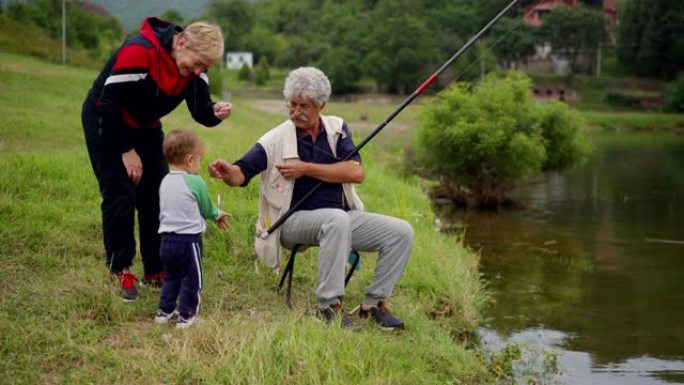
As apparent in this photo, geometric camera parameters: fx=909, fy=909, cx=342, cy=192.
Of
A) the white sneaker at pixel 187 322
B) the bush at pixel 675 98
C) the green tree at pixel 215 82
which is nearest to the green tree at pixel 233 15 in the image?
the bush at pixel 675 98

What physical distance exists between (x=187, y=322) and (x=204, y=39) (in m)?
1.77

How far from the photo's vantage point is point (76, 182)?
9.03 metres

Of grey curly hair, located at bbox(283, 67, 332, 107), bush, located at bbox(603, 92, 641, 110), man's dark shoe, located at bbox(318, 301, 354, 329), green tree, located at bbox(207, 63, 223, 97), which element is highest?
grey curly hair, located at bbox(283, 67, 332, 107)

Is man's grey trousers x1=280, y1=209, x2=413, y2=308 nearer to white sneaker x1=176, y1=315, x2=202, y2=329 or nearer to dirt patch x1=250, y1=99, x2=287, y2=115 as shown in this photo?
white sneaker x1=176, y1=315, x2=202, y2=329

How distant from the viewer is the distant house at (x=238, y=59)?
325 feet

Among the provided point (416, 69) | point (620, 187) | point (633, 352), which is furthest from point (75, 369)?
point (416, 69)

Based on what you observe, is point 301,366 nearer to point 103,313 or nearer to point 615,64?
point 103,313

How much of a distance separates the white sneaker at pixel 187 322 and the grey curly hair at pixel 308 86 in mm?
1567

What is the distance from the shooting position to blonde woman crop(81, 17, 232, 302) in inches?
228

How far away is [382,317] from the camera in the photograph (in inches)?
247

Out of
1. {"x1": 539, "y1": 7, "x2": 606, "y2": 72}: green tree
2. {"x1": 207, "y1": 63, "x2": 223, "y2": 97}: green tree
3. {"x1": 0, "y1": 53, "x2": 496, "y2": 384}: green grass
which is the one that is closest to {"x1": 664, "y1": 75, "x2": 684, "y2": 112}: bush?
{"x1": 539, "y1": 7, "x2": 606, "y2": 72}: green tree

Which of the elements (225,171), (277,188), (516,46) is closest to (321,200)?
(277,188)

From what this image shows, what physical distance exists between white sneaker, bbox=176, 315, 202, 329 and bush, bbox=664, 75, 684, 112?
61152mm

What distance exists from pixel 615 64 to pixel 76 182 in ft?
253
